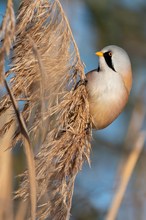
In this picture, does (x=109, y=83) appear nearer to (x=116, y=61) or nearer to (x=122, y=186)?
(x=116, y=61)

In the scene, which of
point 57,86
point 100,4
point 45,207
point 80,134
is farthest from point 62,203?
point 100,4

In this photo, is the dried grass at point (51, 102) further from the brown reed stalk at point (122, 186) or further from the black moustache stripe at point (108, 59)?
the black moustache stripe at point (108, 59)

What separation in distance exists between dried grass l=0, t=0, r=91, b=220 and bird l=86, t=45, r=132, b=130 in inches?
11.3

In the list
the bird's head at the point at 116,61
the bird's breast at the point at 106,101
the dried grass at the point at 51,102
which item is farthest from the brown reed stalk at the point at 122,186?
the bird's head at the point at 116,61

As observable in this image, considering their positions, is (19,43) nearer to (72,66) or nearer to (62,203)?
(72,66)

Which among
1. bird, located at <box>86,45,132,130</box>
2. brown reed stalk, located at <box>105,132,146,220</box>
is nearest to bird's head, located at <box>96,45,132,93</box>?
bird, located at <box>86,45,132,130</box>

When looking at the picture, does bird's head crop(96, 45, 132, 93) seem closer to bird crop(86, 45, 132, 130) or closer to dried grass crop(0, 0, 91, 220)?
bird crop(86, 45, 132, 130)

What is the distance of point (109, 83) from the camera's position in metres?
2.04

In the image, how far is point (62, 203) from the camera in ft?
5.23

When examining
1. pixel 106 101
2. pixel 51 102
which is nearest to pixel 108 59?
pixel 106 101

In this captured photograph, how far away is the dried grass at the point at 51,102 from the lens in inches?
61.3

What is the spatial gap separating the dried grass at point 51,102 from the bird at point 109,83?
29 cm

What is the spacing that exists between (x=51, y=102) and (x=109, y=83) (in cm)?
45

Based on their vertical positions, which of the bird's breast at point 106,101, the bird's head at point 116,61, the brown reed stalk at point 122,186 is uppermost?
the bird's head at point 116,61
